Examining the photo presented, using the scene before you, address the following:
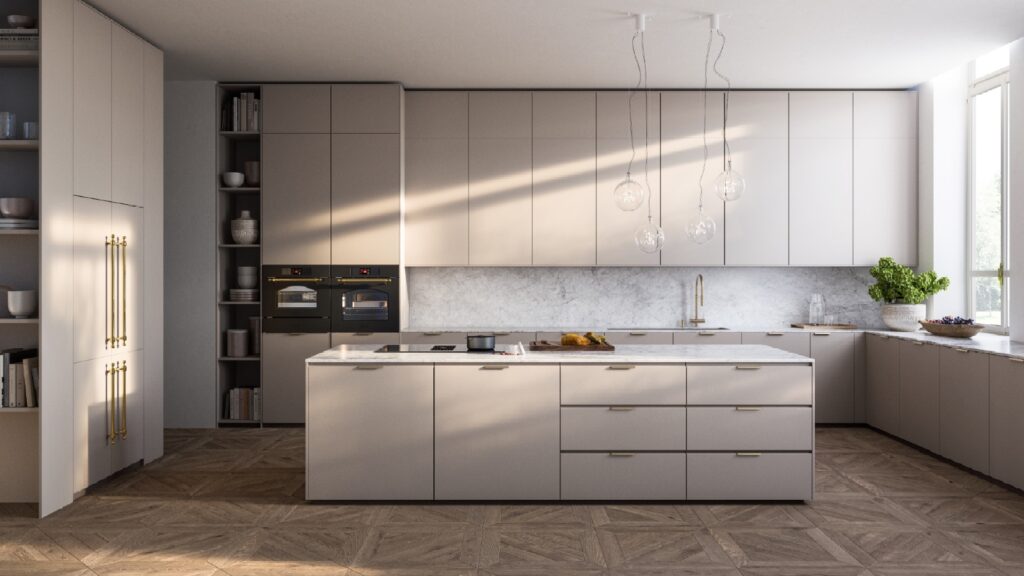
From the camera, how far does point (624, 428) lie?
3.95 m

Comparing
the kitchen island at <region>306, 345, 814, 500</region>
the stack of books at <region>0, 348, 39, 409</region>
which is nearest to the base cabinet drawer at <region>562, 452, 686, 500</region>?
the kitchen island at <region>306, 345, 814, 500</region>

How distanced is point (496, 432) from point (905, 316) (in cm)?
389

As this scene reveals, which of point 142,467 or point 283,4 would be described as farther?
point 142,467

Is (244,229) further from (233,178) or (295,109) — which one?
(295,109)

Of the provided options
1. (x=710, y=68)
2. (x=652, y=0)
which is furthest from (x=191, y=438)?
(x=710, y=68)

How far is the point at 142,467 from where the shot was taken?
487 cm

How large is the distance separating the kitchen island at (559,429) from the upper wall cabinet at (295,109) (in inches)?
111

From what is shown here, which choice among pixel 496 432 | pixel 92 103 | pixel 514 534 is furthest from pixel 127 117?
pixel 514 534

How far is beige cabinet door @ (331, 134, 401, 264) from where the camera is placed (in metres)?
6.07

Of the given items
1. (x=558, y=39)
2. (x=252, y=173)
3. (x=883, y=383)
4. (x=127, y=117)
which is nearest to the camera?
(x=127, y=117)

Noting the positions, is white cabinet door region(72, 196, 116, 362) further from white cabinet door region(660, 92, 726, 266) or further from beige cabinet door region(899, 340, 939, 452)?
beige cabinet door region(899, 340, 939, 452)

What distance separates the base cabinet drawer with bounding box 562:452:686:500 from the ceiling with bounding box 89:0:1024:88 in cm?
266

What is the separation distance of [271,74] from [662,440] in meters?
4.20

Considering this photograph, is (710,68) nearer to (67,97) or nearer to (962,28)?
(962,28)
